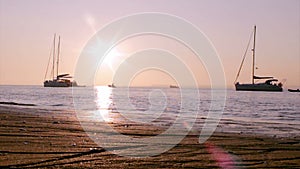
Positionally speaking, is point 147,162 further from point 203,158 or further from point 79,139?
point 79,139

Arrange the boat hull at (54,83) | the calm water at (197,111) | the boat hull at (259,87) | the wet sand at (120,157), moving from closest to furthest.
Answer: the wet sand at (120,157)
the calm water at (197,111)
the boat hull at (259,87)
the boat hull at (54,83)

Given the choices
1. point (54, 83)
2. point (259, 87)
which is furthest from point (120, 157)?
point (54, 83)

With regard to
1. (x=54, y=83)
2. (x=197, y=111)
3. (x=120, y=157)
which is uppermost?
(x=54, y=83)

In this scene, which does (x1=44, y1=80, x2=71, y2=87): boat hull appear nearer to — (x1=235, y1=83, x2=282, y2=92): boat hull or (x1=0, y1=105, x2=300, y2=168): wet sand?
(x1=235, y1=83, x2=282, y2=92): boat hull

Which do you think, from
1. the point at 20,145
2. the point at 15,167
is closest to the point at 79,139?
the point at 20,145

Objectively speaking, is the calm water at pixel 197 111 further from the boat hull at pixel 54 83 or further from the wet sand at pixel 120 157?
the boat hull at pixel 54 83

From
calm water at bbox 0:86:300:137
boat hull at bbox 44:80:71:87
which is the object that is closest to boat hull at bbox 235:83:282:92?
boat hull at bbox 44:80:71:87

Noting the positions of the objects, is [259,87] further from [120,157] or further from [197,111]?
[120,157]

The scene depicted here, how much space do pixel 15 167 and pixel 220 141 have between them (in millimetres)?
8960

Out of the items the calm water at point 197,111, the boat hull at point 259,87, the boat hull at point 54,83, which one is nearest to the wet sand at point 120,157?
the calm water at point 197,111

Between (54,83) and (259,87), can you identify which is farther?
(54,83)

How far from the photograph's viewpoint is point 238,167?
1095 centimetres

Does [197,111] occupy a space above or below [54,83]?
below

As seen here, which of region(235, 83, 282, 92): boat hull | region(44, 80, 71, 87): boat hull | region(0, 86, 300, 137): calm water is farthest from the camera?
region(44, 80, 71, 87): boat hull
